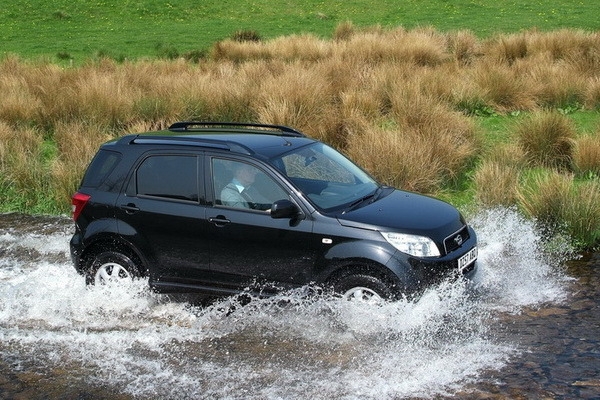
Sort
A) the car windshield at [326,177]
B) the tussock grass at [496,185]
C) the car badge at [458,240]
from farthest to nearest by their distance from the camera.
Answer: the tussock grass at [496,185]
the car windshield at [326,177]
the car badge at [458,240]

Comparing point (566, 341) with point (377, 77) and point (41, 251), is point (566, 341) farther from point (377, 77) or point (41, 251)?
point (377, 77)

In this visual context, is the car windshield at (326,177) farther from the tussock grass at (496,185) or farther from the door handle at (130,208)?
the tussock grass at (496,185)

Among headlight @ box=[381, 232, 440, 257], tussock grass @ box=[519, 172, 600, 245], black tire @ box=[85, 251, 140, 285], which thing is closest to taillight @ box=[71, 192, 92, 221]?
black tire @ box=[85, 251, 140, 285]

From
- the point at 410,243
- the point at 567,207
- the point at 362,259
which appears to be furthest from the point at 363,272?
the point at 567,207

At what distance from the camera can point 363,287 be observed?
8281mm

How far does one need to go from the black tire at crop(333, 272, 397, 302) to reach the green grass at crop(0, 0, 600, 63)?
2188cm

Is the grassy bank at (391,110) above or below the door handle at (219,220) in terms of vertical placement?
below

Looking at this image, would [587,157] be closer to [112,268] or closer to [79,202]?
[112,268]

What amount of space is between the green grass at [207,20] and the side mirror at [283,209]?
70.7 ft

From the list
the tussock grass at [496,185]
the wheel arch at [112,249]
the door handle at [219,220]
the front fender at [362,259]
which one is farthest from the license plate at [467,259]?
the tussock grass at [496,185]

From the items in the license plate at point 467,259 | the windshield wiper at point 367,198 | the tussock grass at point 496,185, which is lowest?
the tussock grass at point 496,185

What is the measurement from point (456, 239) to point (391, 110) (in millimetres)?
8401

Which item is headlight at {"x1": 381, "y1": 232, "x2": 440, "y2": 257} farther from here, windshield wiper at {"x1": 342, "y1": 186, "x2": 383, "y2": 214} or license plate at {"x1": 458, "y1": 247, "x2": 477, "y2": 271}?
windshield wiper at {"x1": 342, "y1": 186, "x2": 383, "y2": 214}

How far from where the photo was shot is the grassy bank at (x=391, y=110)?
44.5 ft
